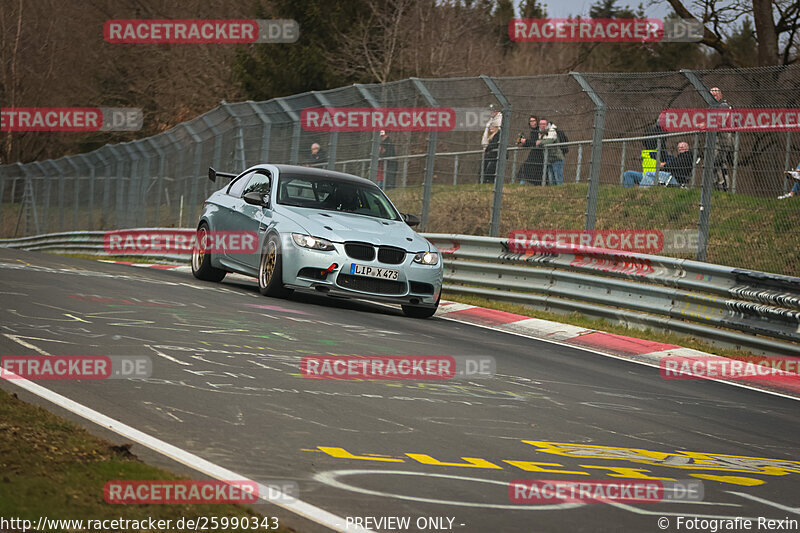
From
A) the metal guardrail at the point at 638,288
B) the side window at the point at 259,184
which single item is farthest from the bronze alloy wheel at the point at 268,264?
the metal guardrail at the point at 638,288

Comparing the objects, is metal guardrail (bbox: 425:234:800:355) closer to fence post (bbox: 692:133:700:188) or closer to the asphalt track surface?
fence post (bbox: 692:133:700:188)

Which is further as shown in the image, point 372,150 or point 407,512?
point 372,150

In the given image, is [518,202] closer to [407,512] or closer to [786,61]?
[407,512]

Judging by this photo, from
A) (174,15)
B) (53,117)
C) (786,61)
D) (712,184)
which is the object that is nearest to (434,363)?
(712,184)

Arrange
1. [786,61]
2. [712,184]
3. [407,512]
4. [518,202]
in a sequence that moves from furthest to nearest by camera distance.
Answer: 1. [786,61]
2. [518,202]
3. [712,184]
4. [407,512]

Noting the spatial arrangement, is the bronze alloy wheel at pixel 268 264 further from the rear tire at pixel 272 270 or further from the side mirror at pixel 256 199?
the side mirror at pixel 256 199

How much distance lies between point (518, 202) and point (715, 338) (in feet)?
14.6

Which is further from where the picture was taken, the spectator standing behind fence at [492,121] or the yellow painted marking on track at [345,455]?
the spectator standing behind fence at [492,121]

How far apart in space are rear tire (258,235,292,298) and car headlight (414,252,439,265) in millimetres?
1496

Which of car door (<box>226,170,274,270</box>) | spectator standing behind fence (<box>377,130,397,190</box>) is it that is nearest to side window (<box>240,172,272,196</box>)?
car door (<box>226,170,274,270</box>)

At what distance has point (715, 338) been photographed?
11.7 metres

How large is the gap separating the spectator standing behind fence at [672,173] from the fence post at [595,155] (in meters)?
0.54

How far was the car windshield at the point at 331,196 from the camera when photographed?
43.2ft

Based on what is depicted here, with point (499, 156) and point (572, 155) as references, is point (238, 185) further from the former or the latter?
point (572, 155)
